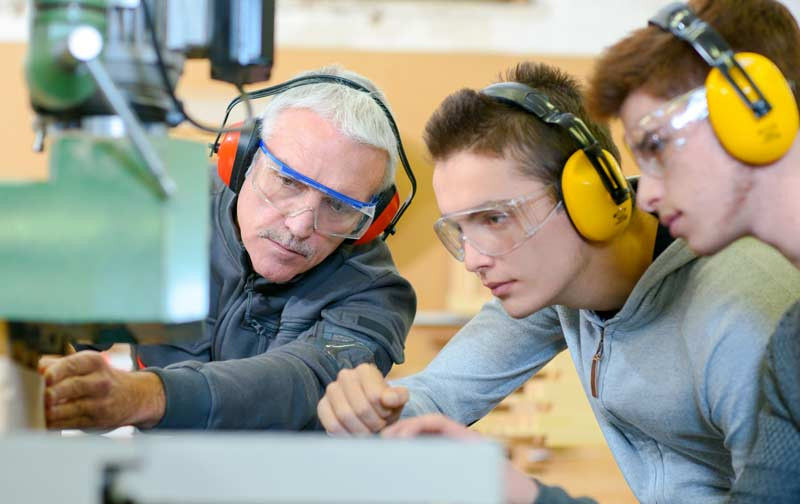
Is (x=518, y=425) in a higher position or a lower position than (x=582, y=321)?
lower

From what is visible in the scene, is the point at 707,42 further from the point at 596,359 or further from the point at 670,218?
the point at 596,359

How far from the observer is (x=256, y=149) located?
1945 millimetres

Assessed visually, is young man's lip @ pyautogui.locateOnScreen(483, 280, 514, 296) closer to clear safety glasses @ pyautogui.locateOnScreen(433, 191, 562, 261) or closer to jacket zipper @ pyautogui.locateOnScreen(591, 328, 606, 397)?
clear safety glasses @ pyautogui.locateOnScreen(433, 191, 562, 261)

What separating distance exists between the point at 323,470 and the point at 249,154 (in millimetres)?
1252

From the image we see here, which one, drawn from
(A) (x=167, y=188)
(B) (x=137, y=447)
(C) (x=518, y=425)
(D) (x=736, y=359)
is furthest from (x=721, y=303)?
(C) (x=518, y=425)

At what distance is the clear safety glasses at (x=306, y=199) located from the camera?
1900 mm

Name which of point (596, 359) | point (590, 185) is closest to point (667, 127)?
point (590, 185)

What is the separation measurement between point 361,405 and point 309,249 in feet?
1.95

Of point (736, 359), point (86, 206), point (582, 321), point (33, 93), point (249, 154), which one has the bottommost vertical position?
point (582, 321)

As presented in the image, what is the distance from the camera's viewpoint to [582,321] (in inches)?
71.2

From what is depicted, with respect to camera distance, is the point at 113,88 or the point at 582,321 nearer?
the point at 113,88

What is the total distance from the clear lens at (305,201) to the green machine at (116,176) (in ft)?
2.61

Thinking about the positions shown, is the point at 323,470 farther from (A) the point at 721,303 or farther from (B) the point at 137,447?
(A) the point at 721,303

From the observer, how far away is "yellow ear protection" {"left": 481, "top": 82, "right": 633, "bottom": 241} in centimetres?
158
